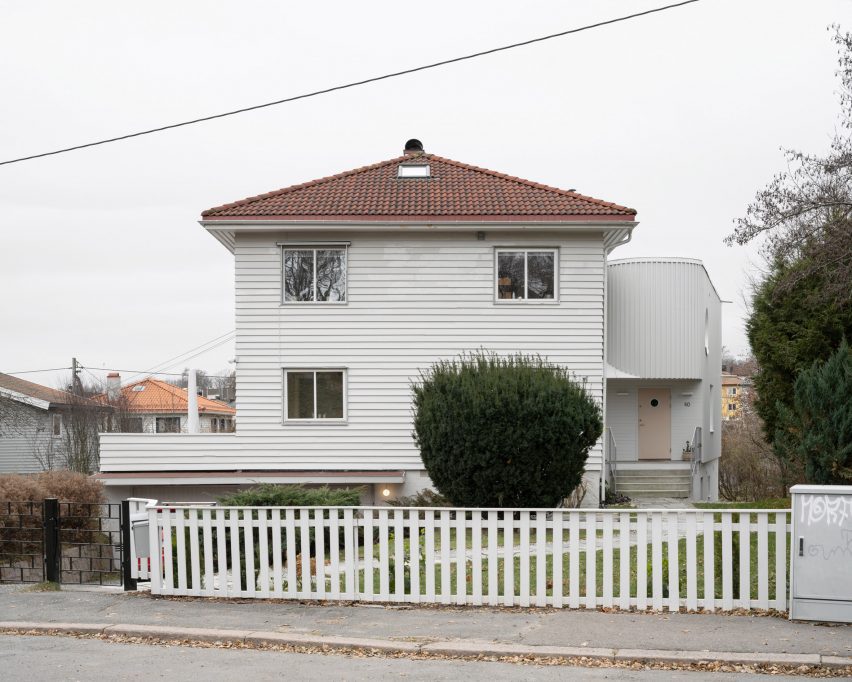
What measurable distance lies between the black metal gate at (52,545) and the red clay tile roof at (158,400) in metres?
35.3

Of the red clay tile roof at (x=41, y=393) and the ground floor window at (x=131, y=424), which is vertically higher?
the red clay tile roof at (x=41, y=393)

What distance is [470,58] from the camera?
43.5 ft

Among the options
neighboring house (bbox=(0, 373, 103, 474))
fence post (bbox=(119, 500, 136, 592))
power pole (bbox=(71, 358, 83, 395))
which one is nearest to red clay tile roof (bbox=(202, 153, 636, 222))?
fence post (bbox=(119, 500, 136, 592))

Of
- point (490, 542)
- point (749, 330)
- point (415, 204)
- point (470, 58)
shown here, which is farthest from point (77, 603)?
point (749, 330)

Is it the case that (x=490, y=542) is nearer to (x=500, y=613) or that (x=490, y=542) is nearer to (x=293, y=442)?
(x=500, y=613)

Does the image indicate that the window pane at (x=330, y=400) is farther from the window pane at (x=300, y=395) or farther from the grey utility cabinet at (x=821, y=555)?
the grey utility cabinet at (x=821, y=555)

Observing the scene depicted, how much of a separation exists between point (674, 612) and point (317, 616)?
3614mm

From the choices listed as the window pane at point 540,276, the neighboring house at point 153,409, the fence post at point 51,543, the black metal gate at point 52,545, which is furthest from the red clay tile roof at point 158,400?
the fence post at point 51,543

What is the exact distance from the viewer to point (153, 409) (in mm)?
53188

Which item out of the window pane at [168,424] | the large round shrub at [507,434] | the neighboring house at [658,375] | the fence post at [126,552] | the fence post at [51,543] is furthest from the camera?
the window pane at [168,424]

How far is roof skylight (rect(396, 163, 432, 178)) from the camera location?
74.8 ft

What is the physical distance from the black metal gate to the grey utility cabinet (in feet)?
23.6

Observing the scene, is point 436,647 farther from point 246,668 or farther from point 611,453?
point 611,453

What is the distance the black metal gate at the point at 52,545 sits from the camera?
1115 cm
